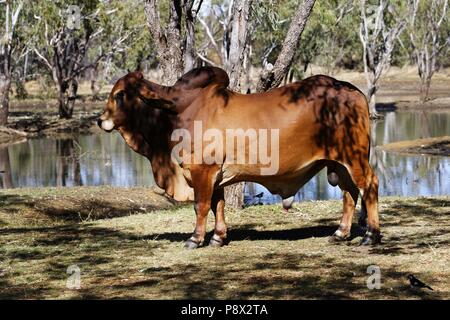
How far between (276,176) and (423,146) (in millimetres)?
22680

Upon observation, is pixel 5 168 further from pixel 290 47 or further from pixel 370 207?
pixel 370 207

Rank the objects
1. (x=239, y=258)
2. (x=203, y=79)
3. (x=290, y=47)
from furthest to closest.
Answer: (x=290, y=47)
(x=203, y=79)
(x=239, y=258)

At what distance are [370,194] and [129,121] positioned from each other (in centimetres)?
271

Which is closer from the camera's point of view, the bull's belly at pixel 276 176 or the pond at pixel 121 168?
the bull's belly at pixel 276 176

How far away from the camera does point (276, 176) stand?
8.56 meters

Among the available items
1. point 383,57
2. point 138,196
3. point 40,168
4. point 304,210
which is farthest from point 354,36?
point 304,210

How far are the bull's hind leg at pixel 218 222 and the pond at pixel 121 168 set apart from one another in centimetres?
918

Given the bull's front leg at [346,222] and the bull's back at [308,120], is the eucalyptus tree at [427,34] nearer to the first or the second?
the bull's front leg at [346,222]

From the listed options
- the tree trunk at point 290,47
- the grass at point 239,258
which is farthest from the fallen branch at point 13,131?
the tree trunk at point 290,47

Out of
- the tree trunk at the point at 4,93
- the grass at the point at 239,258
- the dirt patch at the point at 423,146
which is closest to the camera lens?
the grass at the point at 239,258

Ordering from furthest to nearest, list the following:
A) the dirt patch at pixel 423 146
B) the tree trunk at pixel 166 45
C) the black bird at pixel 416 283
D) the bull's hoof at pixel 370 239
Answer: the dirt patch at pixel 423 146, the tree trunk at pixel 166 45, the bull's hoof at pixel 370 239, the black bird at pixel 416 283

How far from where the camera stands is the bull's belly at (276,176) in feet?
28.0

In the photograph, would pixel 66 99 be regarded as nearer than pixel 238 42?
No

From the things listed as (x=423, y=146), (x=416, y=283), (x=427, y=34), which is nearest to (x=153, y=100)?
(x=416, y=283)
